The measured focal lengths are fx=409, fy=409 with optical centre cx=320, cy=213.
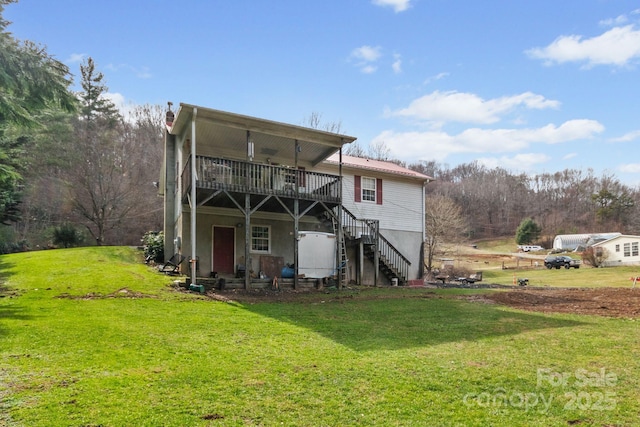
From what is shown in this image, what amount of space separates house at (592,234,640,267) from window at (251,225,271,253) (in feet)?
119

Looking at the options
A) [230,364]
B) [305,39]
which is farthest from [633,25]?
[230,364]

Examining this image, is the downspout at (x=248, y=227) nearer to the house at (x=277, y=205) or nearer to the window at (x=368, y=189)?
the house at (x=277, y=205)

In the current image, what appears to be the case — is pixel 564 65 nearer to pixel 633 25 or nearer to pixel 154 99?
pixel 633 25

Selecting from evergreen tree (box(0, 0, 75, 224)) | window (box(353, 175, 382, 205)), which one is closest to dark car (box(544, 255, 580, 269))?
window (box(353, 175, 382, 205))

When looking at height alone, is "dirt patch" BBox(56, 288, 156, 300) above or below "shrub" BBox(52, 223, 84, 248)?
below

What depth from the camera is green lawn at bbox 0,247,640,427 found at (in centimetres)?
416

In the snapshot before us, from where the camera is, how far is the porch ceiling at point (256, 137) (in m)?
14.1

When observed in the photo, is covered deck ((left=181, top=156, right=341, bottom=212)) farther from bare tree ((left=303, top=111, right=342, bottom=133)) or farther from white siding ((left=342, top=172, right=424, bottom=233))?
bare tree ((left=303, top=111, right=342, bottom=133))

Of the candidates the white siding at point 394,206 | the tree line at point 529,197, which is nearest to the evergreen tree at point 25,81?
the white siding at point 394,206

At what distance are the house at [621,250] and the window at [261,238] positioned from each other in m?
36.1

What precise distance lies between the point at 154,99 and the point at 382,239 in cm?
3571

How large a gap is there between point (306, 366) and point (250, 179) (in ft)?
32.0

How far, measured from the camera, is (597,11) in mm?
14195

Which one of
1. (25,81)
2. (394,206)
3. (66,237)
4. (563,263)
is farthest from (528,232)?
(25,81)
